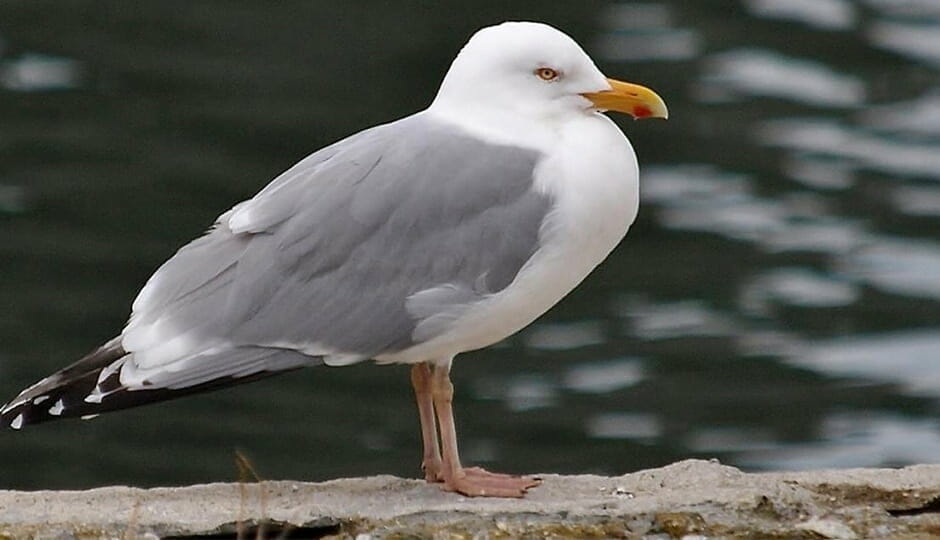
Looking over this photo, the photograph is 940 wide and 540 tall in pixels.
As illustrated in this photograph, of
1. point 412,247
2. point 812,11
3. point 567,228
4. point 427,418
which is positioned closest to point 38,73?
point 812,11

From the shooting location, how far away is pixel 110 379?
5.07 metres

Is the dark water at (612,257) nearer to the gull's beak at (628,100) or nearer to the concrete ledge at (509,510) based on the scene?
the concrete ledge at (509,510)

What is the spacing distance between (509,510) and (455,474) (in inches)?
17.1

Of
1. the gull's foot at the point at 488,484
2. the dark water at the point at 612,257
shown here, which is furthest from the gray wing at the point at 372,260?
the dark water at the point at 612,257

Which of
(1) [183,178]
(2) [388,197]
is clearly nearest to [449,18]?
(1) [183,178]

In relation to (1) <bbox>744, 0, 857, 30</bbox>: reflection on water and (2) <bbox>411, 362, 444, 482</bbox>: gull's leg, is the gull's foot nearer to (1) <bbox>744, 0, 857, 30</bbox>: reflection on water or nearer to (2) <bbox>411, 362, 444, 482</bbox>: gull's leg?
(2) <bbox>411, 362, 444, 482</bbox>: gull's leg

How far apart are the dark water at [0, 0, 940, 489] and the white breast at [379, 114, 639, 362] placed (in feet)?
14.5

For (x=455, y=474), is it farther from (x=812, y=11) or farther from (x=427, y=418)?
(x=812, y=11)

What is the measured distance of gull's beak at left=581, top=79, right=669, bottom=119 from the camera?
17.3ft

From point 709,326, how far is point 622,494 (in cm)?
618

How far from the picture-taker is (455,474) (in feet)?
17.3

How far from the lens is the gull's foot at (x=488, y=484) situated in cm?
521

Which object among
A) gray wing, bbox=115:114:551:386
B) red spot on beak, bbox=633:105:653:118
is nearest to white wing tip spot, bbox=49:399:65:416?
gray wing, bbox=115:114:551:386

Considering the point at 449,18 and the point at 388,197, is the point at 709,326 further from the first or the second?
the point at 388,197
